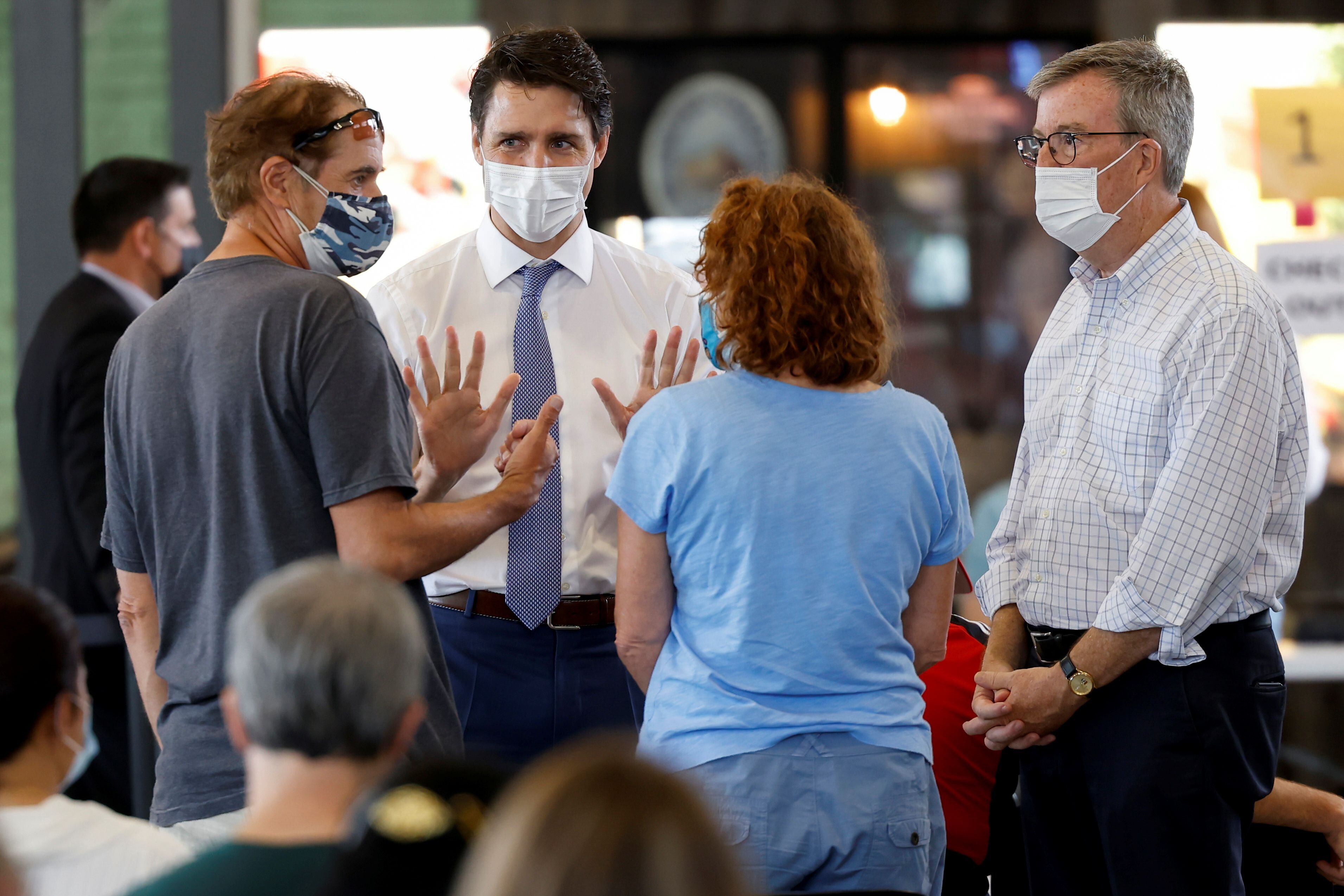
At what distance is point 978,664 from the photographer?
2.11 meters

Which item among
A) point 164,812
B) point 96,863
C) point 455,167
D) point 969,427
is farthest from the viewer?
point 969,427

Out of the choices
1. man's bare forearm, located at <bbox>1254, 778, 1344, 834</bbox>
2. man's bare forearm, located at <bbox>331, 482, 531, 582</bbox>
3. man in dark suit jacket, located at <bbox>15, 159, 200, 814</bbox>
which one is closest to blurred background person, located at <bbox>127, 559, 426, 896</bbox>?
man's bare forearm, located at <bbox>331, 482, 531, 582</bbox>

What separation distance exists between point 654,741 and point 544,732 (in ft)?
1.49

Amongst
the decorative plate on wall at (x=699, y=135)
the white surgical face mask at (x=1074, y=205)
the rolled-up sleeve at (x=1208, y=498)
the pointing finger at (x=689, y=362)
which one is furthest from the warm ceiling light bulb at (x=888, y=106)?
the rolled-up sleeve at (x=1208, y=498)

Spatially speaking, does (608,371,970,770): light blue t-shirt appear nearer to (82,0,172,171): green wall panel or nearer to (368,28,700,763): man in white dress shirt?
(368,28,700,763): man in white dress shirt

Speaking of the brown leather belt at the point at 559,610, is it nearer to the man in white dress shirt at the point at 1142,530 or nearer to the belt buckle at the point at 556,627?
the belt buckle at the point at 556,627

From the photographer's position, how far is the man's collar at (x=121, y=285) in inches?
127

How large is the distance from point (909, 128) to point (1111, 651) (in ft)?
12.1

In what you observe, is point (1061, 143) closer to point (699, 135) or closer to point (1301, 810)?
point (1301, 810)

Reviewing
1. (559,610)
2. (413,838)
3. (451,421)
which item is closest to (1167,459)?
(559,610)

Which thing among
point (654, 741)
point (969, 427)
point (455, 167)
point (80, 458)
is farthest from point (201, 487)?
point (969, 427)

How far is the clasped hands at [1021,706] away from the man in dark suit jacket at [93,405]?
214cm

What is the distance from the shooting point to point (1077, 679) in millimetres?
1857

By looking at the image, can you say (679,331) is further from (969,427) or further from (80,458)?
(969,427)
